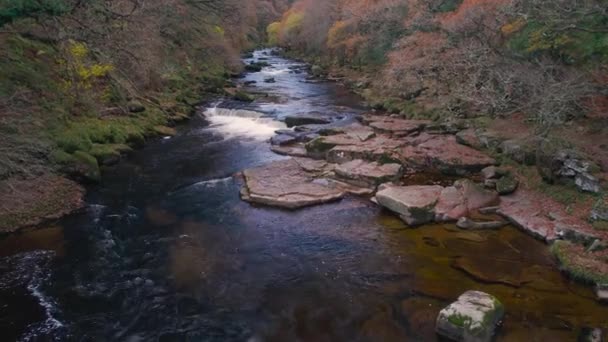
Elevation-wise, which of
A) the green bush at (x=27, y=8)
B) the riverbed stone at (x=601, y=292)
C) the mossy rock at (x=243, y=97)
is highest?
the green bush at (x=27, y=8)

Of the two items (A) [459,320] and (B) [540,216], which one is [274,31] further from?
(A) [459,320]

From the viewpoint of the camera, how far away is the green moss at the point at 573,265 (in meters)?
9.16

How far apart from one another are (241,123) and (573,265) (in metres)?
16.6

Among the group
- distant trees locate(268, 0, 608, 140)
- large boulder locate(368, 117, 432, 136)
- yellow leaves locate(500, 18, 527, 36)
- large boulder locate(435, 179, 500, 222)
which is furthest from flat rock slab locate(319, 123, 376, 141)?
yellow leaves locate(500, 18, 527, 36)

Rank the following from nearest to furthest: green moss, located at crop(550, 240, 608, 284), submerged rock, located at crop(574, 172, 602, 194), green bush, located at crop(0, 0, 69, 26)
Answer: green bush, located at crop(0, 0, 69, 26)
green moss, located at crop(550, 240, 608, 284)
submerged rock, located at crop(574, 172, 602, 194)

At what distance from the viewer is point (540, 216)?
465 inches

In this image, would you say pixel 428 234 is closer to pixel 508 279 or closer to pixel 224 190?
pixel 508 279

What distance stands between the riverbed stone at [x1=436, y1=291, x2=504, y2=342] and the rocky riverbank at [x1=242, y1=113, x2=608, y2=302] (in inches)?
107

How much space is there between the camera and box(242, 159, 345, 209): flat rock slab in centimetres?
1343

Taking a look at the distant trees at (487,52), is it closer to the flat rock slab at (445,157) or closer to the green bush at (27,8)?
the flat rock slab at (445,157)

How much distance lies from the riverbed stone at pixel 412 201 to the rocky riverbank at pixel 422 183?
0.03 meters

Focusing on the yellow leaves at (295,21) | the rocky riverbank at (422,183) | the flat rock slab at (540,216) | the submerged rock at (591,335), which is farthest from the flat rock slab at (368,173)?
the yellow leaves at (295,21)

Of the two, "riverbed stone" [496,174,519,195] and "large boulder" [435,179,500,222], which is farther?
"riverbed stone" [496,174,519,195]

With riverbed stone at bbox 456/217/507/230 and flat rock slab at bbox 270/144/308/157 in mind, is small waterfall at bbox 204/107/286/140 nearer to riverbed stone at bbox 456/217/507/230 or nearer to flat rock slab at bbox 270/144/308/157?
flat rock slab at bbox 270/144/308/157
